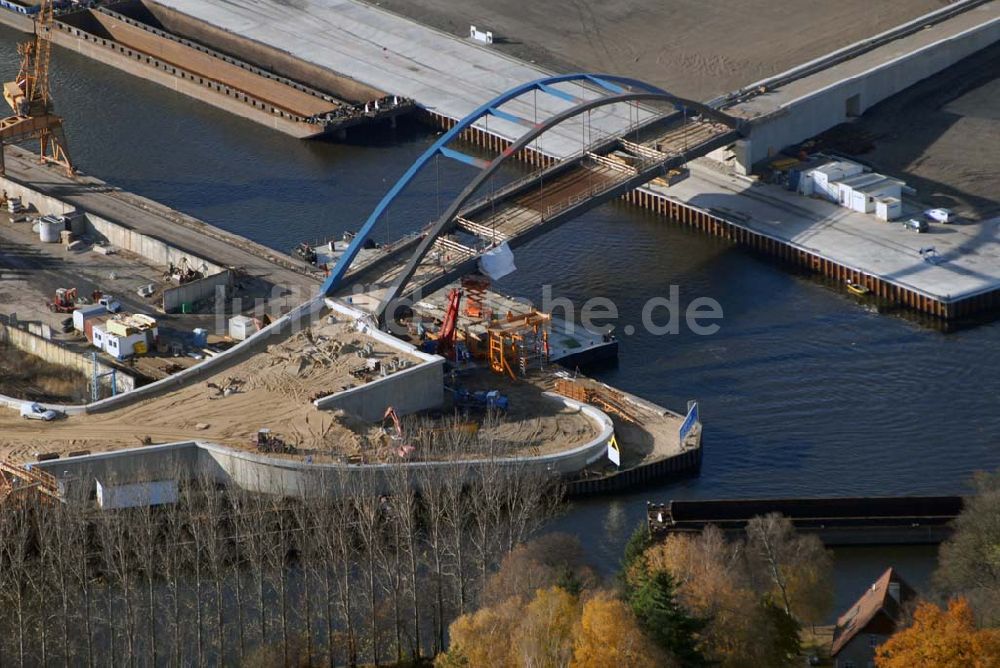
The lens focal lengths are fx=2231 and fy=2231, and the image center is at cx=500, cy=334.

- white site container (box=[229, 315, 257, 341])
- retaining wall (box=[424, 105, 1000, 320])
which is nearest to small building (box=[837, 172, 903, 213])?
retaining wall (box=[424, 105, 1000, 320])

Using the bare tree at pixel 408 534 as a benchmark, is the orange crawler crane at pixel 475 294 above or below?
above

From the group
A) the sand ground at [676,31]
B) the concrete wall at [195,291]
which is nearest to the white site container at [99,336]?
the concrete wall at [195,291]

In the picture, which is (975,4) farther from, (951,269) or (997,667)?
(997,667)

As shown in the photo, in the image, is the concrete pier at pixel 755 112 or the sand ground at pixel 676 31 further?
the sand ground at pixel 676 31

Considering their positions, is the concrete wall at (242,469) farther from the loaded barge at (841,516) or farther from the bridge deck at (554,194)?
the bridge deck at (554,194)

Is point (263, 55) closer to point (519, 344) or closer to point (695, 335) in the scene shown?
point (695, 335)

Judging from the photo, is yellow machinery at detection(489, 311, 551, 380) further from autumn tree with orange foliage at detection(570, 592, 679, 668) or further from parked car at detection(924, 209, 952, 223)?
autumn tree with orange foliage at detection(570, 592, 679, 668)
